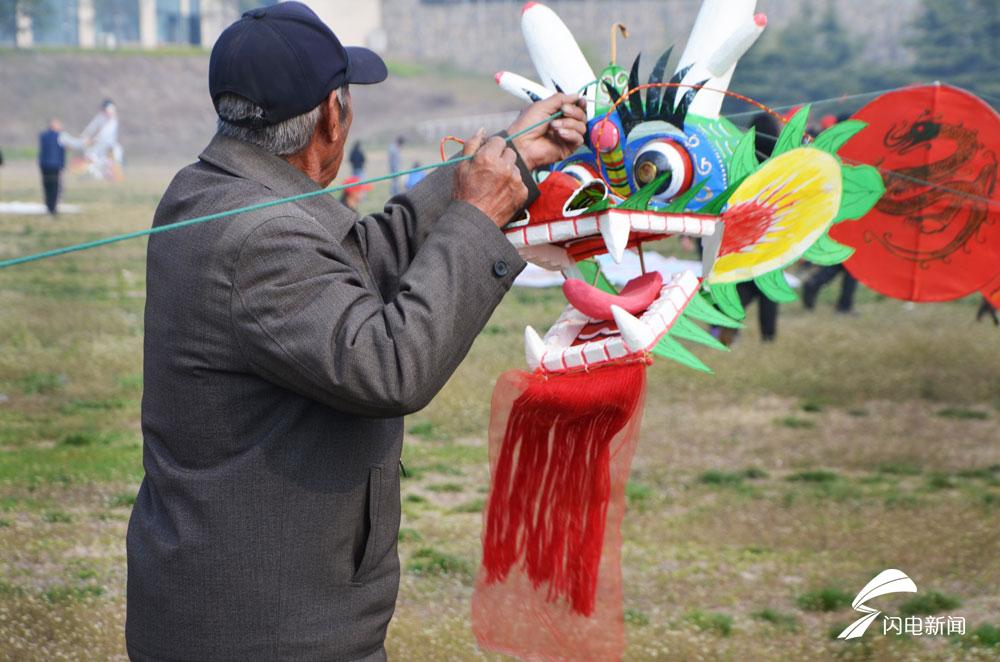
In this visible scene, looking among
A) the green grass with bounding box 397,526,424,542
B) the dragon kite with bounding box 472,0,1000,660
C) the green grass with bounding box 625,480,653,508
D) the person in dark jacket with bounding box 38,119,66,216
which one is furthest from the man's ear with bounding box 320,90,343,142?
the person in dark jacket with bounding box 38,119,66,216

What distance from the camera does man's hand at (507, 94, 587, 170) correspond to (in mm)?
2182

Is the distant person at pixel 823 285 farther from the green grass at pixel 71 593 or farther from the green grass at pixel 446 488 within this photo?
the green grass at pixel 71 593

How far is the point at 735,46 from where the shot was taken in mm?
2678

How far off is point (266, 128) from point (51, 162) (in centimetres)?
1572

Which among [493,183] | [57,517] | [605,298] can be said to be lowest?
[57,517]

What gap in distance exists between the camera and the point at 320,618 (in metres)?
1.93

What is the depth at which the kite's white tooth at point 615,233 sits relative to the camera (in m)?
2.30

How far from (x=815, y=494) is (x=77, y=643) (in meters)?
3.45

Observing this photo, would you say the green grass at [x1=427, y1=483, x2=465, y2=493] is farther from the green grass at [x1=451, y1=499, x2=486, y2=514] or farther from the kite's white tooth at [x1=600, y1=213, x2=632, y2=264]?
the kite's white tooth at [x1=600, y1=213, x2=632, y2=264]

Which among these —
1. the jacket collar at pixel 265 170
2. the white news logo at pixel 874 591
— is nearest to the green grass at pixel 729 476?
the white news logo at pixel 874 591

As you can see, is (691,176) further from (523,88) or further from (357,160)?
(357,160)

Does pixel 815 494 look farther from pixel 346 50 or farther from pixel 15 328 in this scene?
pixel 15 328

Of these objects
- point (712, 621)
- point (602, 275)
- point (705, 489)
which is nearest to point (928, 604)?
point (712, 621)

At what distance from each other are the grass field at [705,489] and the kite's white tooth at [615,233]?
1.84m
